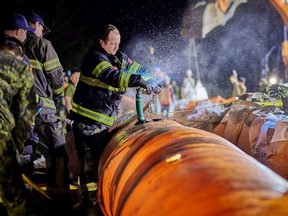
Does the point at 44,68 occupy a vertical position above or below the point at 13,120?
above

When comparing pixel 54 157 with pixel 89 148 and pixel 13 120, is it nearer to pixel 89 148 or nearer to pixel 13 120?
pixel 89 148

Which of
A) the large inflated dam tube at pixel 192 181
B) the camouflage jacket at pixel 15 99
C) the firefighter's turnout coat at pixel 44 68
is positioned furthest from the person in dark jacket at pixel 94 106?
the large inflated dam tube at pixel 192 181

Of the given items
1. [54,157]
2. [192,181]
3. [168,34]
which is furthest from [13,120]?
[168,34]

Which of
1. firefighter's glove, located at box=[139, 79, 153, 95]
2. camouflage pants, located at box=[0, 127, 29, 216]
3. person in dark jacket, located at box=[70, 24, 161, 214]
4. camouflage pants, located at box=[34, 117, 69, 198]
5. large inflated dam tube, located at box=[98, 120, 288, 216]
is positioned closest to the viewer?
large inflated dam tube, located at box=[98, 120, 288, 216]

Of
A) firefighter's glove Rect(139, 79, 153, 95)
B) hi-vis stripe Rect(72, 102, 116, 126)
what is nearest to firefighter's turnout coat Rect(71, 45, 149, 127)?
hi-vis stripe Rect(72, 102, 116, 126)

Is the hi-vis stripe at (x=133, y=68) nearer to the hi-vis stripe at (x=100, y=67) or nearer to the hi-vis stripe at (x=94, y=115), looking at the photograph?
the hi-vis stripe at (x=100, y=67)

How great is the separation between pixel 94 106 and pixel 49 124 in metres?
0.67

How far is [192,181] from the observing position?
7.24 ft

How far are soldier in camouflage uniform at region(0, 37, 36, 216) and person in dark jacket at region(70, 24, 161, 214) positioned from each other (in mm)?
1210

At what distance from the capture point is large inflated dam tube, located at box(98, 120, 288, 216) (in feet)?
6.68

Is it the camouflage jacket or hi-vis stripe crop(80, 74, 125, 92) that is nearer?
the camouflage jacket

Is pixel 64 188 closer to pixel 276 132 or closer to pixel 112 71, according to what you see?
pixel 112 71

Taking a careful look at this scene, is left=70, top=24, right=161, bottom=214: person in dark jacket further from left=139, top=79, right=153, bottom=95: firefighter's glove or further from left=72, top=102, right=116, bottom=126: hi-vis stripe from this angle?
left=139, top=79, right=153, bottom=95: firefighter's glove

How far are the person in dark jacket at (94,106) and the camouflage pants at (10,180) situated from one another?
4.53 feet
